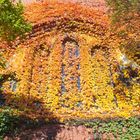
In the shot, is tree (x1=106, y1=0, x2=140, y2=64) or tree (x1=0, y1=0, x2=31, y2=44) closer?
tree (x1=0, y1=0, x2=31, y2=44)

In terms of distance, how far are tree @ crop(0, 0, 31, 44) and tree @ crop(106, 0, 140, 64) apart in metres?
7.09

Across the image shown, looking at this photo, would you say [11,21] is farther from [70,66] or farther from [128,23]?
[128,23]

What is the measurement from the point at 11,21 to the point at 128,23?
8.84 m

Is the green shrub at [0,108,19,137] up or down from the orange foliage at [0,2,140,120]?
down

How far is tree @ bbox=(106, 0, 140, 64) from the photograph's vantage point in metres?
20.5

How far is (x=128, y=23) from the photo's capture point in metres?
21.5

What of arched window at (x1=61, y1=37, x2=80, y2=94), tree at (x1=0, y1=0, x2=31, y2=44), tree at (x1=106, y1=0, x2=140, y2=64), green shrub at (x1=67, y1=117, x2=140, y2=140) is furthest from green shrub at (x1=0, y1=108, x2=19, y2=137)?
tree at (x1=106, y1=0, x2=140, y2=64)

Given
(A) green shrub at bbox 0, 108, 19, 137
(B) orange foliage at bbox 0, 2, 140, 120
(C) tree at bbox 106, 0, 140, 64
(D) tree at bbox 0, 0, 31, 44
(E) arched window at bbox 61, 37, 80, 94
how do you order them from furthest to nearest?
1. (C) tree at bbox 106, 0, 140, 64
2. (E) arched window at bbox 61, 37, 80, 94
3. (B) orange foliage at bbox 0, 2, 140, 120
4. (A) green shrub at bbox 0, 108, 19, 137
5. (D) tree at bbox 0, 0, 31, 44

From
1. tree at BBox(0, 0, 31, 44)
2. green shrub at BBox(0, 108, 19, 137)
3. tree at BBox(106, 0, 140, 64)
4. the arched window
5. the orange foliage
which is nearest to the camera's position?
tree at BBox(0, 0, 31, 44)

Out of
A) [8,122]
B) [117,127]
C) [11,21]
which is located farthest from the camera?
[117,127]

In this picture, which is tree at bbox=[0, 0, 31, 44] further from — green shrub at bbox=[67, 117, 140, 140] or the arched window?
the arched window

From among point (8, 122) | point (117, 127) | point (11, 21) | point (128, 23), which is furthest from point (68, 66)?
point (11, 21)

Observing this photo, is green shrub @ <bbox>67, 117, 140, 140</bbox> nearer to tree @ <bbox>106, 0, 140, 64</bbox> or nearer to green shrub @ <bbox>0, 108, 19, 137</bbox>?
green shrub @ <bbox>0, 108, 19, 137</bbox>

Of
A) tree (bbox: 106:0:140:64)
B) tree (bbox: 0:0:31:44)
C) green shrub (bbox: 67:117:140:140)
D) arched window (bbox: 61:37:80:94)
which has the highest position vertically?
tree (bbox: 106:0:140:64)
